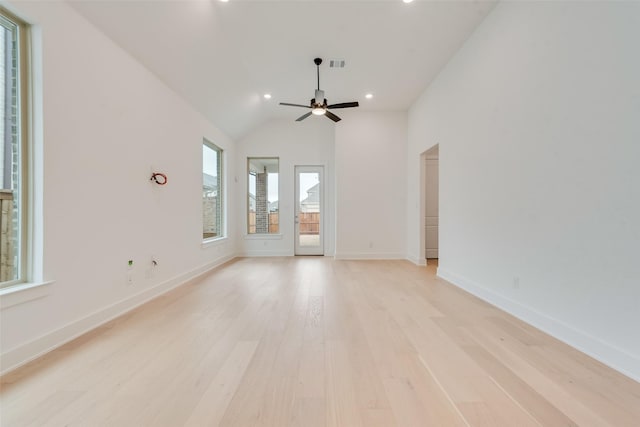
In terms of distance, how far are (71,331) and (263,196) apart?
4.58 meters

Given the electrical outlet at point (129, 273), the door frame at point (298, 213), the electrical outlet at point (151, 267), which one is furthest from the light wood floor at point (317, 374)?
the door frame at point (298, 213)

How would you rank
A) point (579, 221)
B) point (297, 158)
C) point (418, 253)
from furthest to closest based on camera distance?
point (297, 158) < point (418, 253) < point (579, 221)

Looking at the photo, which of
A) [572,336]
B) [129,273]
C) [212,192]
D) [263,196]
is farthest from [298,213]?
[572,336]

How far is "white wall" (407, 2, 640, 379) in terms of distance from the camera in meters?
1.63

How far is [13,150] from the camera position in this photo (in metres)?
1.79

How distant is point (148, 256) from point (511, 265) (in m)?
3.75

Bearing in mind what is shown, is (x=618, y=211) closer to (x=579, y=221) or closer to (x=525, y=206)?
(x=579, y=221)

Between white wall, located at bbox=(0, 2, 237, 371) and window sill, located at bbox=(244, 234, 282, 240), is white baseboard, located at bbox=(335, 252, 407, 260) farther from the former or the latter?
white wall, located at bbox=(0, 2, 237, 371)

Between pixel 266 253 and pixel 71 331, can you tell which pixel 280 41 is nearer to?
pixel 71 331

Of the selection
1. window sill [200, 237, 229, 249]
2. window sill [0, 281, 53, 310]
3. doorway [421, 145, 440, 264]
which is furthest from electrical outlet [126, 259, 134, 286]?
doorway [421, 145, 440, 264]

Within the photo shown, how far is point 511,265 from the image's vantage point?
257 cm

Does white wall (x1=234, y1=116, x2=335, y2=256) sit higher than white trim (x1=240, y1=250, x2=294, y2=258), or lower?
higher

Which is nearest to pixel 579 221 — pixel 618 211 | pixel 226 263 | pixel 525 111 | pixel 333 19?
pixel 618 211

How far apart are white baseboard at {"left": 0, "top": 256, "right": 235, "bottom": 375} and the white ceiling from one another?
8.01ft
